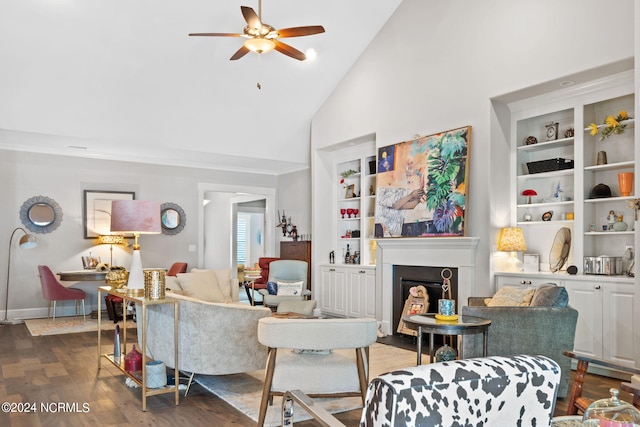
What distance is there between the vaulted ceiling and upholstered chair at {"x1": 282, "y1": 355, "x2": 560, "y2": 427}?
232 inches

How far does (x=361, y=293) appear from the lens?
7.50 meters

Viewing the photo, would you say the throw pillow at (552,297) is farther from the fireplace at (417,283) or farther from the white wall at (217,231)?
the white wall at (217,231)

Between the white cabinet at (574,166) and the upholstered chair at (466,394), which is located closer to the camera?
the upholstered chair at (466,394)

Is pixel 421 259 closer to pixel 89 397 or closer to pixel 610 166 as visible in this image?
pixel 610 166

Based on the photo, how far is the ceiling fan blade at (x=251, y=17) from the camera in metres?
4.70

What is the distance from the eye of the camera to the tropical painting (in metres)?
5.75

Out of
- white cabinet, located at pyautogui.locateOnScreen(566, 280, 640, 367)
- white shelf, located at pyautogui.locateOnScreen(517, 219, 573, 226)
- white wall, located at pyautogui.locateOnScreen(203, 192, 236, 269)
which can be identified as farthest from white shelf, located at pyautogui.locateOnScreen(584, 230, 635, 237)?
white wall, located at pyautogui.locateOnScreen(203, 192, 236, 269)

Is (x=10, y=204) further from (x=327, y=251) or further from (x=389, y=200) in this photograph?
(x=389, y=200)

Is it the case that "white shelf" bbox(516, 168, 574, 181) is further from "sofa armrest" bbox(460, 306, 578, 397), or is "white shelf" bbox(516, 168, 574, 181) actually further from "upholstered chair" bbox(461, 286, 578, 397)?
"sofa armrest" bbox(460, 306, 578, 397)

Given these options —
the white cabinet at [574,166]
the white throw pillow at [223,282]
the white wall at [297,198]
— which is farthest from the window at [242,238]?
the white cabinet at [574,166]

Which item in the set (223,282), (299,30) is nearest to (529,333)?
(299,30)

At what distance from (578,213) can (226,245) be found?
29.1 feet

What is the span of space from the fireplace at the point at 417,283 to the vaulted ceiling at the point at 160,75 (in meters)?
3.26

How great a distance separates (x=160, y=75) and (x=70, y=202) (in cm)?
284
